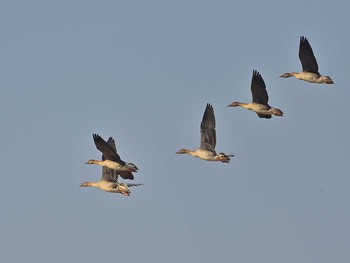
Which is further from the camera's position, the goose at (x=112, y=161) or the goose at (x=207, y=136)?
the goose at (x=207, y=136)

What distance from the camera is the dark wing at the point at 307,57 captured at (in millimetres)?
102500

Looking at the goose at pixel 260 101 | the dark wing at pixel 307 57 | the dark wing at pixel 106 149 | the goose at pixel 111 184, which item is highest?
the dark wing at pixel 307 57

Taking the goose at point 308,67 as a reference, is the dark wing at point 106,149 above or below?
below

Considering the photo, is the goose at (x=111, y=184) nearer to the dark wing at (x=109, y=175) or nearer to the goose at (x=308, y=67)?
the dark wing at (x=109, y=175)

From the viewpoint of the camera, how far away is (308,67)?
4080 inches

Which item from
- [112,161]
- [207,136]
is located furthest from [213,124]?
[112,161]

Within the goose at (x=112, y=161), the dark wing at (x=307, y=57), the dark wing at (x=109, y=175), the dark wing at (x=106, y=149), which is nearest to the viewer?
the dark wing at (x=106, y=149)

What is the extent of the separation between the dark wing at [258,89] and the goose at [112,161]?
662 centimetres

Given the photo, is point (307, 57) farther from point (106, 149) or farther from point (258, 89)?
point (106, 149)

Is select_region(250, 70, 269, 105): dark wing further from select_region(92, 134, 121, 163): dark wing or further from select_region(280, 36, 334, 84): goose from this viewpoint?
select_region(92, 134, 121, 163): dark wing

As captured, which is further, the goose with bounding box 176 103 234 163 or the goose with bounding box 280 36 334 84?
the goose with bounding box 176 103 234 163

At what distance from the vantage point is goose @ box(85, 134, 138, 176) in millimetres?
100875

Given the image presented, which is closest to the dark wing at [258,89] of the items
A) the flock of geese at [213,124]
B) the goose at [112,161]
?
the flock of geese at [213,124]

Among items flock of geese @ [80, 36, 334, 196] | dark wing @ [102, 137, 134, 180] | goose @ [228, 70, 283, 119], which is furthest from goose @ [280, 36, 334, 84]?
dark wing @ [102, 137, 134, 180]
